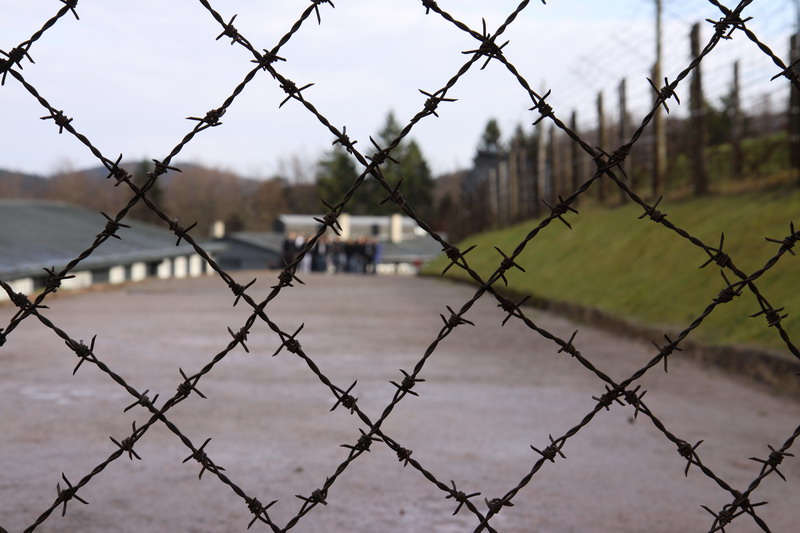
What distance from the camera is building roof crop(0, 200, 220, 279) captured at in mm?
21875

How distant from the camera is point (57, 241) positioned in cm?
2914

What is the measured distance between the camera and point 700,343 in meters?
8.80

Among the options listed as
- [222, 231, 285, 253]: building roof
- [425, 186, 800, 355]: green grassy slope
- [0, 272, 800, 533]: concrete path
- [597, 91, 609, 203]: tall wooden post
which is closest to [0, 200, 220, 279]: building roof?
[425, 186, 800, 355]: green grassy slope

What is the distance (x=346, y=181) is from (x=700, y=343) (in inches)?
3904

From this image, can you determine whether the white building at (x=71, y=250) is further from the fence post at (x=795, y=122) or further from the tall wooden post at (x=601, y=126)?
the fence post at (x=795, y=122)

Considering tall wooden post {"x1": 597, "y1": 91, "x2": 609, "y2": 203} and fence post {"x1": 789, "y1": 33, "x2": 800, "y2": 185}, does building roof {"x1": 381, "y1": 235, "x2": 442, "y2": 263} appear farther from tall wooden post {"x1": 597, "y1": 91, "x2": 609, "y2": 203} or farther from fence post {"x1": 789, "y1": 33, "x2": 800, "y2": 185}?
fence post {"x1": 789, "y1": 33, "x2": 800, "y2": 185}

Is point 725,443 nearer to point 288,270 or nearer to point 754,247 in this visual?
point 288,270

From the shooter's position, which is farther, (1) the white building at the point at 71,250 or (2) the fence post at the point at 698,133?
(1) the white building at the point at 71,250

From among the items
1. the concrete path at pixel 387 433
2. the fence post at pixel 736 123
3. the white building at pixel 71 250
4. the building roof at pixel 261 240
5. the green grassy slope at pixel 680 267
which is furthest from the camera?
the building roof at pixel 261 240

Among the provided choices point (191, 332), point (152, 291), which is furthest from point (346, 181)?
point (191, 332)

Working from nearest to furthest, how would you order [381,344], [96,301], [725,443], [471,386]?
[725,443] < [471,386] < [381,344] < [96,301]

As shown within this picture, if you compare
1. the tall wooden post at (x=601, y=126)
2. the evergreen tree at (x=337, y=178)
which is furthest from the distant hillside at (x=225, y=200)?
the tall wooden post at (x=601, y=126)

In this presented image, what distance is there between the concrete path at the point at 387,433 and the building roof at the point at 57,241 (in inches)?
365

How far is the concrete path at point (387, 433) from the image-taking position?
13.6 ft
